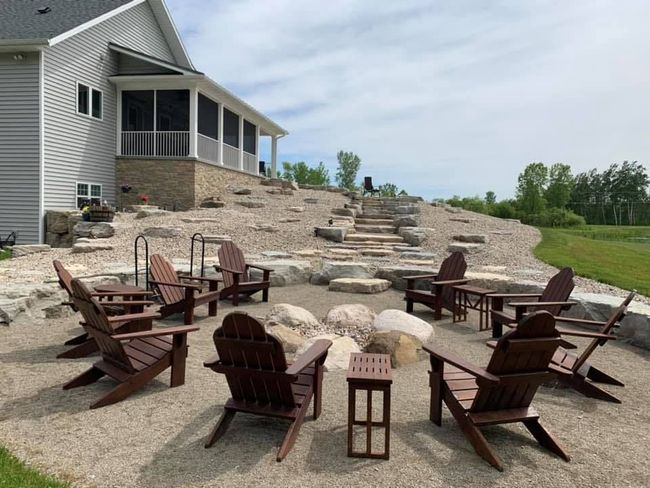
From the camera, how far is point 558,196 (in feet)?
106

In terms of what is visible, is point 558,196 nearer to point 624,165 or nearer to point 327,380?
point 327,380

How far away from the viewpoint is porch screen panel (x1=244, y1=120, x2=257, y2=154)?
73.2 feet

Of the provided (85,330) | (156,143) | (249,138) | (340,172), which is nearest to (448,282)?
(85,330)

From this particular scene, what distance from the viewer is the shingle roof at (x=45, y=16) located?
13250 mm

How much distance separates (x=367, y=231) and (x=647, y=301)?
7.15m

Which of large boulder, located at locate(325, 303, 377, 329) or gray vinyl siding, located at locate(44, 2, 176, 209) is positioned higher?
gray vinyl siding, located at locate(44, 2, 176, 209)

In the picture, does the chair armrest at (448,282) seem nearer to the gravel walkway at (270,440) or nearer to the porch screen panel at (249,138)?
the gravel walkway at (270,440)

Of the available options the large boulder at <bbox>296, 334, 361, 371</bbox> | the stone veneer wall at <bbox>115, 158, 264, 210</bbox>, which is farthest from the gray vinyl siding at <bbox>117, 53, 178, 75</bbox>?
the large boulder at <bbox>296, 334, 361, 371</bbox>

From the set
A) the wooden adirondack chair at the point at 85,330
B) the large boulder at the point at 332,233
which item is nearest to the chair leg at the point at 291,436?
the wooden adirondack chair at the point at 85,330

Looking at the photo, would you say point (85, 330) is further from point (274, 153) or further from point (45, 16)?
point (274, 153)

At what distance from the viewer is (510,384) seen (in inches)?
107

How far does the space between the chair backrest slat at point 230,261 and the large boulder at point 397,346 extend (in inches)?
104

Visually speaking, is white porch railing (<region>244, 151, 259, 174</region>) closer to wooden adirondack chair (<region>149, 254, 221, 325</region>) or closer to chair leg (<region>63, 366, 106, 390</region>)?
wooden adirondack chair (<region>149, 254, 221, 325</region>)

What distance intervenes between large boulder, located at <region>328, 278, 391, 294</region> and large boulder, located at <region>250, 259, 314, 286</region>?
0.69 meters
